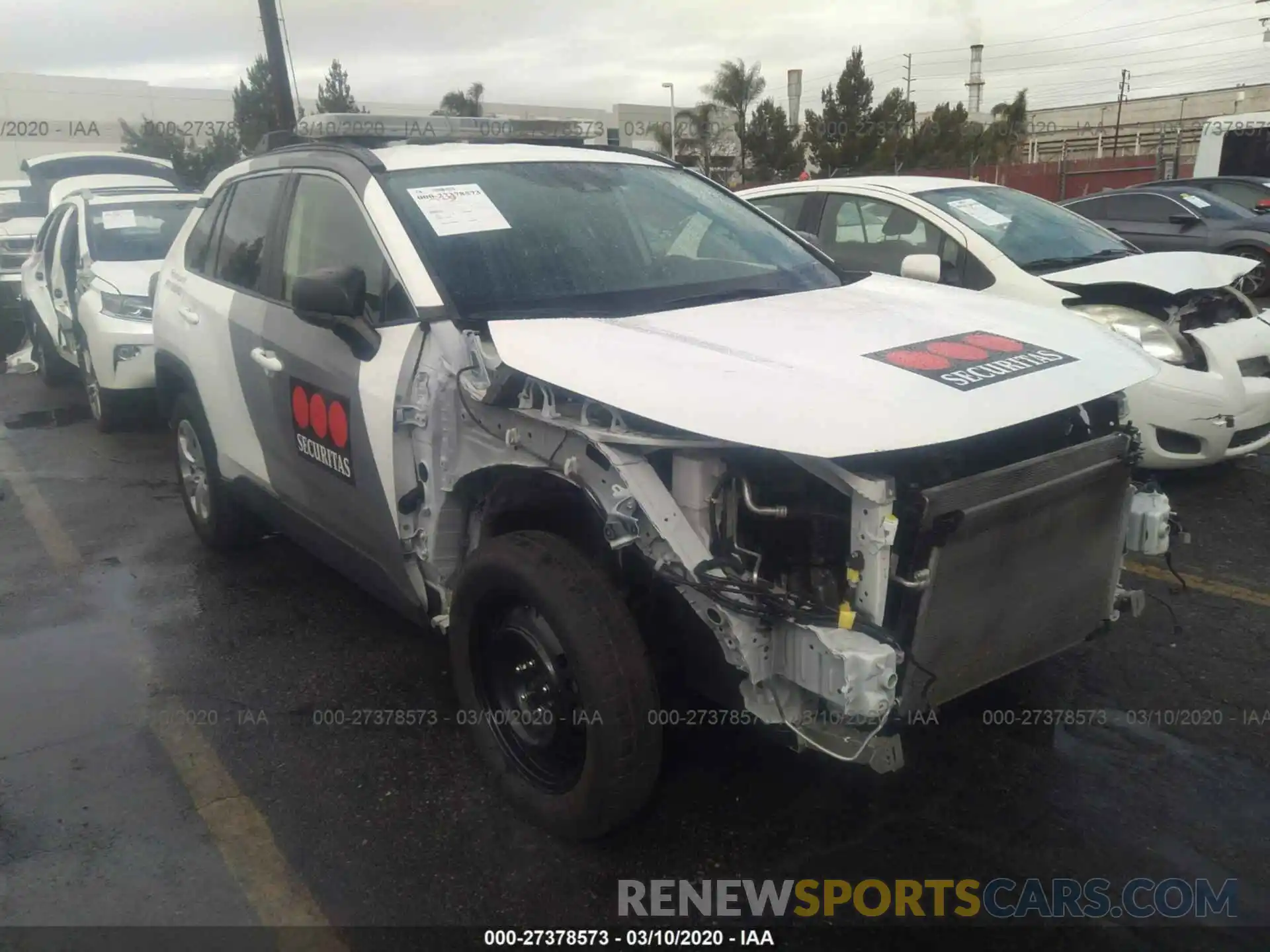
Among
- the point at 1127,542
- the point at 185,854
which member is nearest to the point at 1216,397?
the point at 1127,542

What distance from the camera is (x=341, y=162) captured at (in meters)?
3.65

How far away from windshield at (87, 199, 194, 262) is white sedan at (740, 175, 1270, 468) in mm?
5184

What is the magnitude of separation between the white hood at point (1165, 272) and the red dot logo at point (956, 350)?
314 cm

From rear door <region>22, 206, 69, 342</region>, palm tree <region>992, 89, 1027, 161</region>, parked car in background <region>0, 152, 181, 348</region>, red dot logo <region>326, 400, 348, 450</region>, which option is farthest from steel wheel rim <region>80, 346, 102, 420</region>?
palm tree <region>992, 89, 1027, 161</region>

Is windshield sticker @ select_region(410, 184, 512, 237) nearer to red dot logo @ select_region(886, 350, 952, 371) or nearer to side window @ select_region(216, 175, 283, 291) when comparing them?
side window @ select_region(216, 175, 283, 291)

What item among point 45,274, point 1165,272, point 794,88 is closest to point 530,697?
point 1165,272

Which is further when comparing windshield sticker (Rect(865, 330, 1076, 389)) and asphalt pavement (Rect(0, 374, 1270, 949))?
asphalt pavement (Rect(0, 374, 1270, 949))

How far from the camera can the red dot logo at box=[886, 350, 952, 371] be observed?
256 centimetres

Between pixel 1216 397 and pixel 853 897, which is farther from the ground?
pixel 1216 397

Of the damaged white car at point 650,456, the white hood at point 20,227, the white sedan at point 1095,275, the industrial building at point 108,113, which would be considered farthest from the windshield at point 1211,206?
the industrial building at point 108,113

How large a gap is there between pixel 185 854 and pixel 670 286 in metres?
2.26

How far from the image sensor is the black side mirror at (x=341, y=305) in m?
3.09

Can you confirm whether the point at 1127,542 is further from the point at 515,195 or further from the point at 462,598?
the point at 515,195

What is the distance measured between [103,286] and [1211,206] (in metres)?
12.6
